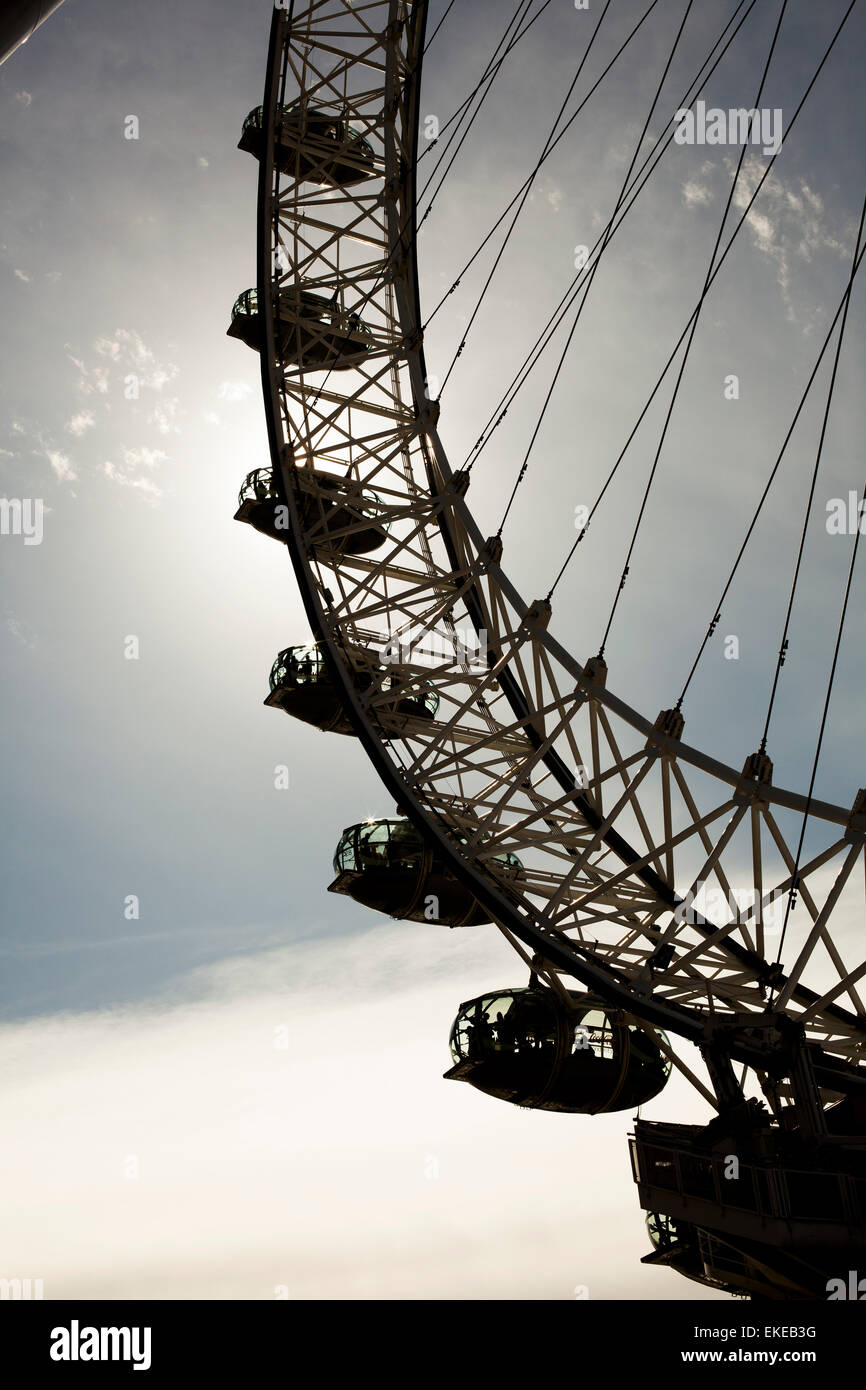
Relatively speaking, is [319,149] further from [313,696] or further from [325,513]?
[313,696]

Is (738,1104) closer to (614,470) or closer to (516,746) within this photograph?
(516,746)

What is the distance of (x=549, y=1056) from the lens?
643 inches

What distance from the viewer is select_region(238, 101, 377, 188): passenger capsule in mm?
25391

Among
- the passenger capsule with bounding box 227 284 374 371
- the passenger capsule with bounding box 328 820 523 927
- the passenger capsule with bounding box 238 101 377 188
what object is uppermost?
the passenger capsule with bounding box 238 101 377 188

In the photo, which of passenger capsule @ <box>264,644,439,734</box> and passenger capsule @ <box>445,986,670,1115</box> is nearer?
passenger capsule @ <box>445,986,670,1115</box>

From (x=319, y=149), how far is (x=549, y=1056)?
73.8ft

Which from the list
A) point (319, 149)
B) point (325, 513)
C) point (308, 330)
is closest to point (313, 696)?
point (325, 513)

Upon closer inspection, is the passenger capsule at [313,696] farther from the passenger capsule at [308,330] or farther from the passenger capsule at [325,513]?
the passenger capsule at [308,330]

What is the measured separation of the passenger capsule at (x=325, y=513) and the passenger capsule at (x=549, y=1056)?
35.1ft

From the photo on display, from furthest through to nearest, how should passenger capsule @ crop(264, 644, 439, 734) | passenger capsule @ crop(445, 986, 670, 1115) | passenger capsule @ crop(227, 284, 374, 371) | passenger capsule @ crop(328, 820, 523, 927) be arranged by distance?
passenger capsule @ crop(227, 284, 374, 371)
passenger capsule @ crop(264, 644, 439, 734)
passenger capsule @ crop(328, 820, 523, 927)
passenger capsule @ crop(445, 986, 670, 1115)

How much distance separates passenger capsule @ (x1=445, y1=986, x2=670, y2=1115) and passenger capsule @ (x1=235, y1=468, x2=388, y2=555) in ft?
35.1

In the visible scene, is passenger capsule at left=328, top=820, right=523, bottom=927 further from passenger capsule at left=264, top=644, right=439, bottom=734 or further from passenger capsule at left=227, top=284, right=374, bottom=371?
passenger capsule at left=227, top=284, right=374, bottom=371

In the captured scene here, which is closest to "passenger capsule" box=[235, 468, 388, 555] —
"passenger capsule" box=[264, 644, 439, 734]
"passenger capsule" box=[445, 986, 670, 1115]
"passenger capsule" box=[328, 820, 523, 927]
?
"passenger capsule" box=[264, 644, 439, 734]
